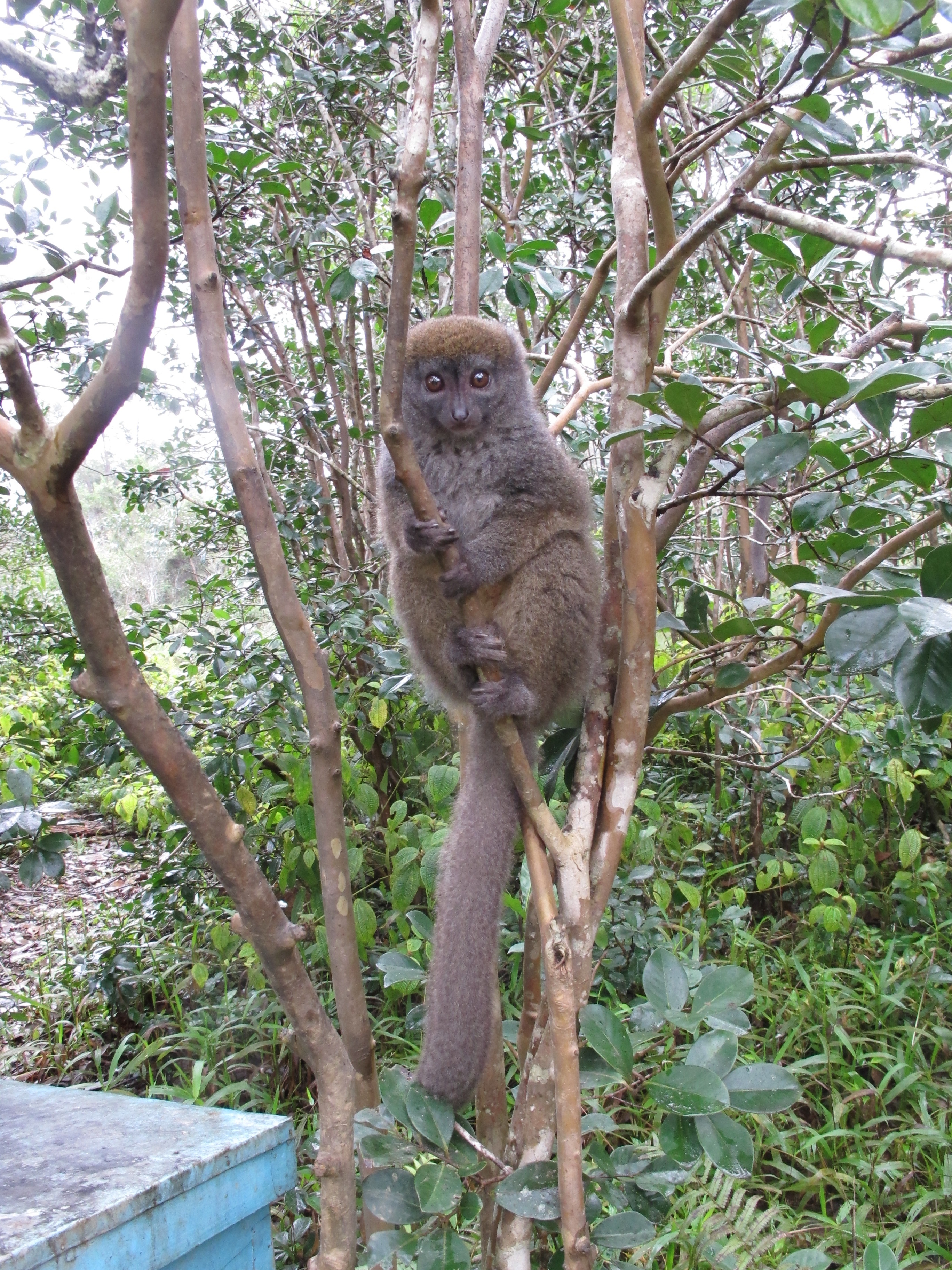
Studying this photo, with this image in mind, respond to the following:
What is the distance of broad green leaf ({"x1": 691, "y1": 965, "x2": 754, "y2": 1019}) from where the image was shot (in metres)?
1.53

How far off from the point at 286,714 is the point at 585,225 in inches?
101

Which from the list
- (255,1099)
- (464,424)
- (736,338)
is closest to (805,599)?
(464,424)

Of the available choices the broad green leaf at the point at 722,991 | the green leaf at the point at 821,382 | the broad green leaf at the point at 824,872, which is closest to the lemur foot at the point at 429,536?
the green leaf at the point at 821,382

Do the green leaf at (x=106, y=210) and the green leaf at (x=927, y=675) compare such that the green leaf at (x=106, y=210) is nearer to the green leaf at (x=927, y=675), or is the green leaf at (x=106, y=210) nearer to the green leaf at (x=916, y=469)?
the green leaf at (x=916, y=469)

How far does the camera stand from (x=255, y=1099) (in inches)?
139

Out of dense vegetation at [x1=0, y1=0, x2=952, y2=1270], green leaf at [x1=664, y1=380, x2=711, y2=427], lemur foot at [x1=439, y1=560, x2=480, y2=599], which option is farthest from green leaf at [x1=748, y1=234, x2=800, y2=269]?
lemur foot at [x1=439, y1=560, x2=480, y2=599]

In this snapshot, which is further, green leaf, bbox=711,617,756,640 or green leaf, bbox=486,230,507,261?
green leaf, bbox=486,230,507,261

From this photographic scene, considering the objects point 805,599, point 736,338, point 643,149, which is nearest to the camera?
point 643,149

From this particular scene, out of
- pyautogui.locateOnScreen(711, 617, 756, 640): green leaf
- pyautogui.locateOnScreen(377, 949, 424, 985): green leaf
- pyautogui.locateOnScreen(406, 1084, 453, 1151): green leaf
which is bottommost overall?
pyautogui.locateOnScreen(406, 1084, 453, 1151): green leaf

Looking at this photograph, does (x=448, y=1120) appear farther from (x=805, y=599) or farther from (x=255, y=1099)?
(x=255, y=1099)

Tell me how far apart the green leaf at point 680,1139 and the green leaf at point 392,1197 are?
1.35 ft

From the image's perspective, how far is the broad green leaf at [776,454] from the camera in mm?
1541

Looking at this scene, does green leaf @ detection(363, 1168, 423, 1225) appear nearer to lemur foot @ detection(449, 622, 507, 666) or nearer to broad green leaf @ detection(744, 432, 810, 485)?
lemur foot @ detection(449, 622, 507, 666)

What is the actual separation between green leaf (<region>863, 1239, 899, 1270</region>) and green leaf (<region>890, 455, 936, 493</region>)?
130 centimetres
